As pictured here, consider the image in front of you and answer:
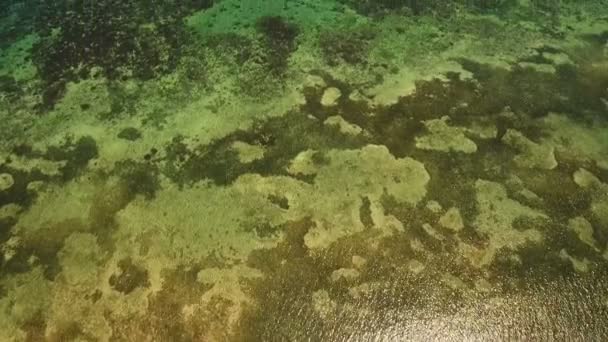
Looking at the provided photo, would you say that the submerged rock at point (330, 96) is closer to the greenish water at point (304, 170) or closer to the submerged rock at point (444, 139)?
the greenish water at point (304, 170)

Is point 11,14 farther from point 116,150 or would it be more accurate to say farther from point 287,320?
point 287,320

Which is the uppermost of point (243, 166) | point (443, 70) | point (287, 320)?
point (443, 70)

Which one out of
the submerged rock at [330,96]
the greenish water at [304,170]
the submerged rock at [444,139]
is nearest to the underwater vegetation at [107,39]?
the greenish water at [304,170]

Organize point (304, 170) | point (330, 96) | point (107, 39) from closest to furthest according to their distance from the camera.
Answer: point (304, 170)
point (330, 96)
point (107, 39)

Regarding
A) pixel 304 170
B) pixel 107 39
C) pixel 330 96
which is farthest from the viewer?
pixel 107 39

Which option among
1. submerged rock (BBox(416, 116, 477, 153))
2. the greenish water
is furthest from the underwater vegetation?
submerged rock (BBox(416, 116, 477, 153))

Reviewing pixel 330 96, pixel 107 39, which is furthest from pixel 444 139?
pixel 107 39

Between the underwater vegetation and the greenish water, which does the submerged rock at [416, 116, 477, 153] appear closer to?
the greenish water

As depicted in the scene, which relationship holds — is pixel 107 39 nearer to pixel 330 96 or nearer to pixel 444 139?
pixel 330 96

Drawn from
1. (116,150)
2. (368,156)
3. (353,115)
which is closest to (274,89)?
(353,115)
